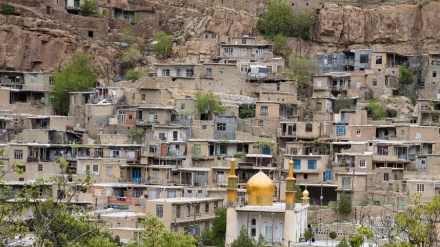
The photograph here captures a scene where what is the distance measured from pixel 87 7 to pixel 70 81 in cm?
915

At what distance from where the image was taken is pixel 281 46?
77.1 m

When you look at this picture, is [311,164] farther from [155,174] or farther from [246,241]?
[246,241]

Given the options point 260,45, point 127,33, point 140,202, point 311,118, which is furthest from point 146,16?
point 140,202

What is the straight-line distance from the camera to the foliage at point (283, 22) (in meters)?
78.1

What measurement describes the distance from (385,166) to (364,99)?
27.7 feet

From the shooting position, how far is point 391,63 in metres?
73.4

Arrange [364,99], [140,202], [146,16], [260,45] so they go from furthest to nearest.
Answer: [146,16] < [260,45] < [364,99] < [140,202]

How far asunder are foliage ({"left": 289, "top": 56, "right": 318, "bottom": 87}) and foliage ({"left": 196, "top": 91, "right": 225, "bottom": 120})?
6.35 metres

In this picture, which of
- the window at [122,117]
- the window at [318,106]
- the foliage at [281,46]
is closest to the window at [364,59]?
the foliage at [281,46]

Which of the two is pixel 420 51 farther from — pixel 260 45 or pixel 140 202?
pixel 140 202

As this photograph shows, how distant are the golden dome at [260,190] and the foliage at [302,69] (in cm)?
1681

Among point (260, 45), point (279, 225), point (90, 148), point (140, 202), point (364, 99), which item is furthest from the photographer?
point (260, 45)

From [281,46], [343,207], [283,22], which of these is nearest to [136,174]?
[343,207]

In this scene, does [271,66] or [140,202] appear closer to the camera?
[140,202]
